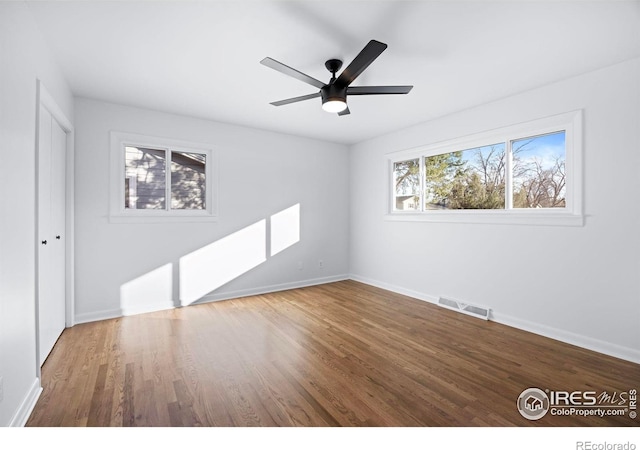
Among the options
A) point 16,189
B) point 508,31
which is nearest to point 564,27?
point 508,31

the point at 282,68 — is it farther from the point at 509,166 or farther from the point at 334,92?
the point at 509,166

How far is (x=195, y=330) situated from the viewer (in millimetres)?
3139

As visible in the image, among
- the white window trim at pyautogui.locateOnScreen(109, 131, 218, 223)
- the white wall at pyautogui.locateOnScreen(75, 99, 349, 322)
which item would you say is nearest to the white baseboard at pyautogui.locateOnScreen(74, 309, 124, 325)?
the white wall at pyautogui.locateOnScreen(75, 99, 349, 322)

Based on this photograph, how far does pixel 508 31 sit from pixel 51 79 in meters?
3.66

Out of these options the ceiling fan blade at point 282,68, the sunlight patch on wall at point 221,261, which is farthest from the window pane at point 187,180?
the ceiling fan blade at point 282,68

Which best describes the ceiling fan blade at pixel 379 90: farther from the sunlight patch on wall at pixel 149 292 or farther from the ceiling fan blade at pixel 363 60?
the sunlight patch on wall at pixel 149 292

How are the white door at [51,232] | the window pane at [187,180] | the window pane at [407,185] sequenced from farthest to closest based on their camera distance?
the window pane at [407,185] < the window pane at [187,180] < the white door at [51,232]

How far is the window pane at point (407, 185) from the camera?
14.9ft

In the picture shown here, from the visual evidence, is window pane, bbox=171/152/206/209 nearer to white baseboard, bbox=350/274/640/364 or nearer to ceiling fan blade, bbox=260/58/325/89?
ceiling fan blade, bbox=260/58/325/89

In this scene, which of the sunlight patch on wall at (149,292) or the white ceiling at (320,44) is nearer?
the white ceiling at (320,44)

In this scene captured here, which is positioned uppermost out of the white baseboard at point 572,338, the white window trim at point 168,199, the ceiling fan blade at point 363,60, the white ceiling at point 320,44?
the white ceiling at point 320,44

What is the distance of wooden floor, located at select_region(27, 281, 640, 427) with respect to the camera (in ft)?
5.88

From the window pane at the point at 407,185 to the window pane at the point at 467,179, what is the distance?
176 millimetres
